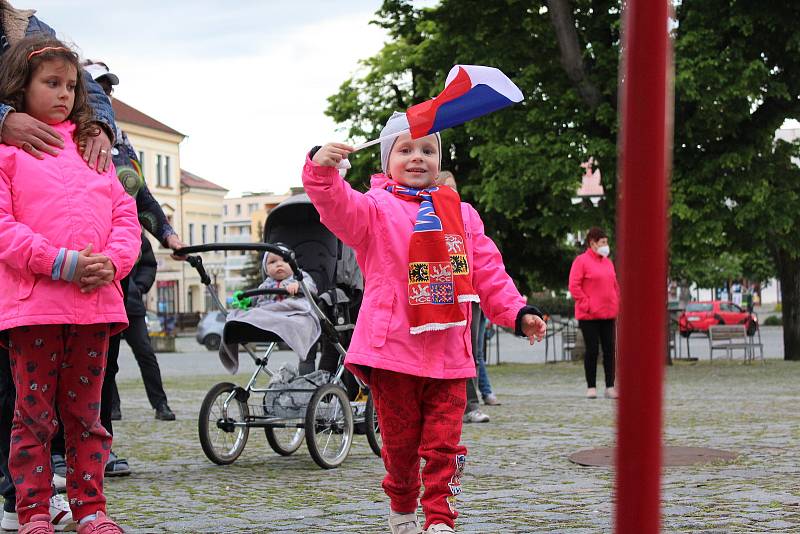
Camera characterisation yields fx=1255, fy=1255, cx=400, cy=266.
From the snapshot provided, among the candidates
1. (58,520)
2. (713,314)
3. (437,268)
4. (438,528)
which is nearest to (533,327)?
(437,268)

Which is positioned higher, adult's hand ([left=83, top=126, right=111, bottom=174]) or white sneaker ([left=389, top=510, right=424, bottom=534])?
adult's hand ([left=83, top=126, right=111, bottom=174])

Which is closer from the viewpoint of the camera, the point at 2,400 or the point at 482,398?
the point at 2,400

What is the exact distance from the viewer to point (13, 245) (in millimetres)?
4461

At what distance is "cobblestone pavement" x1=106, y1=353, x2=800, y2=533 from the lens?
546 cm

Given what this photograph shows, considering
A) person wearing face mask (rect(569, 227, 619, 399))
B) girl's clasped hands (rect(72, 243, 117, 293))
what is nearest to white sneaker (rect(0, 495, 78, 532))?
girl's clasped hands (rect(72, 243, 117, 293))

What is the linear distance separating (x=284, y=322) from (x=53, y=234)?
342cm

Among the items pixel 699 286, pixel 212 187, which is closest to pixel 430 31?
pixel 699 286

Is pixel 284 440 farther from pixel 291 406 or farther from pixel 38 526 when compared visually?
pixel 38 526

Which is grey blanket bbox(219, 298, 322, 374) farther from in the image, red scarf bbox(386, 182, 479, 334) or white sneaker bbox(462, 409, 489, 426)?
white sneaker bbox(462, 409, 489, 426)

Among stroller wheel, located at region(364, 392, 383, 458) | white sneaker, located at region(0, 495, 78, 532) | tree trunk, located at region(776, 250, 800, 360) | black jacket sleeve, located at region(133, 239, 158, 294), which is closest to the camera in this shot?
white sneaker, located at region(0, 495, 78, 532)

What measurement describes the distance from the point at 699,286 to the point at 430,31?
175 feet

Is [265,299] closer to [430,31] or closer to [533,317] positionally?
[533,317]

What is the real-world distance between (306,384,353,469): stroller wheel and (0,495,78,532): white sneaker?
256 centimetres

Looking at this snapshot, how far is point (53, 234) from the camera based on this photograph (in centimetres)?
462
